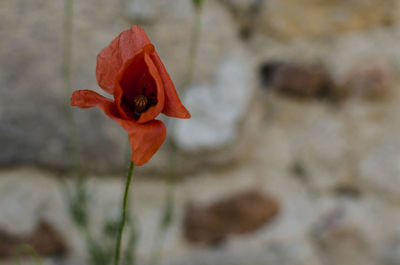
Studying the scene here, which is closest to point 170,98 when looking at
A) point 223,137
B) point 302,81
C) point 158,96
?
point 158,96

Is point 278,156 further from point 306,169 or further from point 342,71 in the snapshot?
point 342,71

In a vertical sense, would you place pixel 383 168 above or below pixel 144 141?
below

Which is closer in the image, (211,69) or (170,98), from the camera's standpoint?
(170,98)

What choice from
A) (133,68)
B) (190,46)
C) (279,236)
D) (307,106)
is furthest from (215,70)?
(133,68)

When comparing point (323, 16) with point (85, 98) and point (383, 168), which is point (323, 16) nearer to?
point (383, 168)

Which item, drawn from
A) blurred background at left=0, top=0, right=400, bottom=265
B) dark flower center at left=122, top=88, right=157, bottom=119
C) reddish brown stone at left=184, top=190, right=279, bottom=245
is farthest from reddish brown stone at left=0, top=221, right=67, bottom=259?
dark flower center at left=122, top=88, right=157, bottom=119
